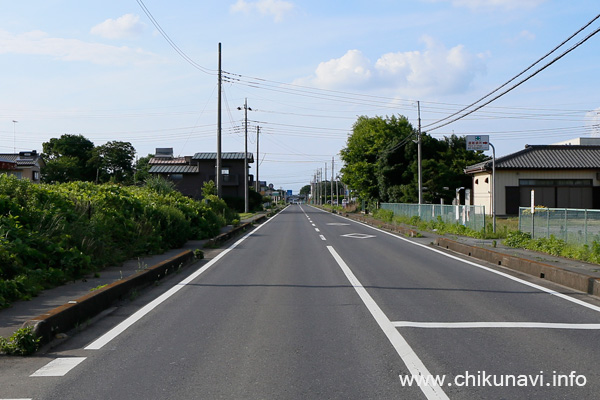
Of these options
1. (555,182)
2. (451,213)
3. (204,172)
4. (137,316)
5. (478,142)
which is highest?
(204,172)

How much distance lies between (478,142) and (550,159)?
20310 mm

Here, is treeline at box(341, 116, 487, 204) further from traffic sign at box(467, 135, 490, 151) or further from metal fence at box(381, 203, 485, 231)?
traffic sign at box(467, 135, 490, 151)

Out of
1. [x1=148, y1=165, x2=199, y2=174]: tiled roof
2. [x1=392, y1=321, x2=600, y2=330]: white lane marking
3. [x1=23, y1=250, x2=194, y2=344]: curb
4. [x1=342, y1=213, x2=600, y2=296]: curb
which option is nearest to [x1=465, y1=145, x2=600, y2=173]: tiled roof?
[x1=342, y1=213, x2=600, y2=296]: curb

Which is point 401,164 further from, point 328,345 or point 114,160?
point 328,345

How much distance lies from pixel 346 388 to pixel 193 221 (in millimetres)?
17962

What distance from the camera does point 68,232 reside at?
429 inches

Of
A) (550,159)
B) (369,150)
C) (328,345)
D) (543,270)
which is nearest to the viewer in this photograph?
(328,345)

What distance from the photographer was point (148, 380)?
189 inches

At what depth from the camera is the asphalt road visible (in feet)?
15.1

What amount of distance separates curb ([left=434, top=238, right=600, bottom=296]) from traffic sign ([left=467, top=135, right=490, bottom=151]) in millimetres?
6776

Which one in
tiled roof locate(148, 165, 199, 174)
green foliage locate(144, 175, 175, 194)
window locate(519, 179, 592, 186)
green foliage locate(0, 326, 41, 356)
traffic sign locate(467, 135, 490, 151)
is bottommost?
green foliage locate(0, 326, 41, 356)

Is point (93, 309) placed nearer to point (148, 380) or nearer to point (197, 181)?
point (148, 380)

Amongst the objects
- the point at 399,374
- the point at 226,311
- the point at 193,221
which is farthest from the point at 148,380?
the point at 193,221

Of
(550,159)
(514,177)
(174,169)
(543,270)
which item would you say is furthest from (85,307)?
(174,169)
